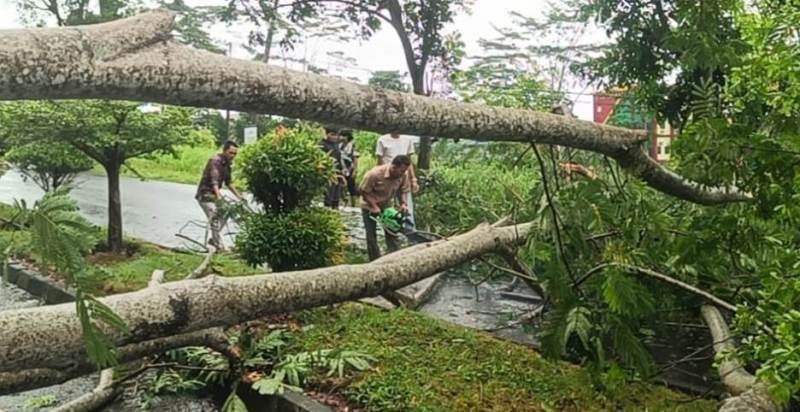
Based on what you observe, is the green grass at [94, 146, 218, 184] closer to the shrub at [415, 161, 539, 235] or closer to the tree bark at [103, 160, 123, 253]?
the shrub at [415, 161, 539, 235]

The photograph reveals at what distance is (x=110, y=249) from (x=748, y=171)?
22.0ft

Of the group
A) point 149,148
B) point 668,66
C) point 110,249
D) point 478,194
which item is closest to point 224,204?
point 149,148

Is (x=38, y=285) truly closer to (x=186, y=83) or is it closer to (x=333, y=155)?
(x=333, y=155)

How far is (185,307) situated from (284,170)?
3459 millimetres

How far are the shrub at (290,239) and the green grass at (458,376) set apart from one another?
0.64 metres

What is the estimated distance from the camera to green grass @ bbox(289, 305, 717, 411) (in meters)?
3.43

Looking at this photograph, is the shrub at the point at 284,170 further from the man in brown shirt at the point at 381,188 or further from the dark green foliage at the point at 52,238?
the dark green foliage at the point at 52,238

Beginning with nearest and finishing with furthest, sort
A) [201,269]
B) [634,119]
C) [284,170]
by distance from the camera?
[201,269] → [284,170] → [634,119]

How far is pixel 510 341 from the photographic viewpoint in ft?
15.4

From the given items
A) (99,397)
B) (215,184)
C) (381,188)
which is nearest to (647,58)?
(381,188)

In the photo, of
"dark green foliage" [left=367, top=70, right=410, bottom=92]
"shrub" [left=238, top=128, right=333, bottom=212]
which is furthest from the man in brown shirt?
"dark green foliage" [left=367, top=70, right=410, bottom=92]

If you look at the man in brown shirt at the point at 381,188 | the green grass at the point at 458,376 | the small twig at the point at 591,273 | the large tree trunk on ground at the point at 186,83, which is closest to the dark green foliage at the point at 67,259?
the large tree trunk on ground at the point at 186,83

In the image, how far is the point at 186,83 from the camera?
134cm

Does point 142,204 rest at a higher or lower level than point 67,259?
lower
